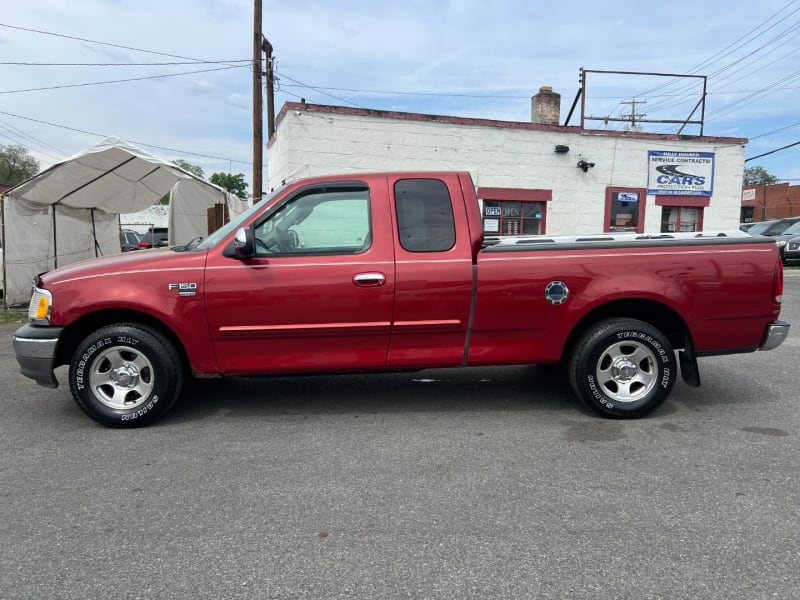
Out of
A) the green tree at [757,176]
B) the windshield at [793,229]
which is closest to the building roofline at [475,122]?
the windshield at [793,229]

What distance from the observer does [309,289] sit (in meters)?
4.14

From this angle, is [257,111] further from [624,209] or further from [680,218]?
[680,218]

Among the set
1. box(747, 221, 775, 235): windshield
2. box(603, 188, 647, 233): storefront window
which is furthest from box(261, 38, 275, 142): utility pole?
box(747, 221, 775, 235): windshield

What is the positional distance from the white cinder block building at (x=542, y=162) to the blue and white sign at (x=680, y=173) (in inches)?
1.1

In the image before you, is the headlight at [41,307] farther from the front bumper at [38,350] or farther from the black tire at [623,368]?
the black tire at [623,368]

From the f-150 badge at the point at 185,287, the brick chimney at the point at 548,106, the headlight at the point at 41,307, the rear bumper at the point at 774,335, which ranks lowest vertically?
the rear bumper at the point at 774,335

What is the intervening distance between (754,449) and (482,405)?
1942 millimetres

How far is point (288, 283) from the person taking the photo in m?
4.13

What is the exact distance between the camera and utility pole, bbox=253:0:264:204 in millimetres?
14508

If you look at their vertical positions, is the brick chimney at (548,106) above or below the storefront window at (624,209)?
above

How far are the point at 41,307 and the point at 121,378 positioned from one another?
29.8 inches

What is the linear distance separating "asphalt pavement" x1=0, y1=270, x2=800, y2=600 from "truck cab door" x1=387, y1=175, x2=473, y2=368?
1.90 ft

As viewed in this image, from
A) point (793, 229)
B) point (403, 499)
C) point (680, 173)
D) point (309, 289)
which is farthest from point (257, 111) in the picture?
point (793, 229)

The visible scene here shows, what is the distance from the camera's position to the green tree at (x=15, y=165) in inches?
3012
